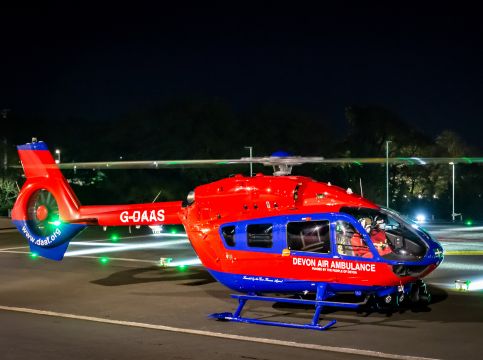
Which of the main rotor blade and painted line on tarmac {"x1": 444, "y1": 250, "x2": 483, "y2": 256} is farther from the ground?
the main rotor blade

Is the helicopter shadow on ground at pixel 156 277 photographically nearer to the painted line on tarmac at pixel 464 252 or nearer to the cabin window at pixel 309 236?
the cabin window at pixel 309 236

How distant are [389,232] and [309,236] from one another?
1.56 meters

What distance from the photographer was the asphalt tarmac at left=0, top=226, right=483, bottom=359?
32.8 ft

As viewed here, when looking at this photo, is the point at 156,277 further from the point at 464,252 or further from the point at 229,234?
the point at 464,252

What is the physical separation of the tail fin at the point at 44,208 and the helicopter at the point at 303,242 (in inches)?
153

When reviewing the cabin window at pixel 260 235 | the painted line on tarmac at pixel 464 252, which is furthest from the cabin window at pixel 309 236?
the painted line on tarmac at pixel 464 252

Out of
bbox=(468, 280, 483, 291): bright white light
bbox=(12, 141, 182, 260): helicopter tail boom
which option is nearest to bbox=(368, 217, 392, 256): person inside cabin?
bbox=(468, 280, 483, 291): bright white light

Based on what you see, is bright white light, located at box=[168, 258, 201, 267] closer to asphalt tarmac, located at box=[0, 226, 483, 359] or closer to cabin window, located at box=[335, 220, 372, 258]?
asphalt tarmac, located at box=[0, 226, 483, 359]

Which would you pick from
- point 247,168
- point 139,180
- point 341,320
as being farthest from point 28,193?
point 139,180

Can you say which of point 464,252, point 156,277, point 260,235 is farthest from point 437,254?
point 464,252

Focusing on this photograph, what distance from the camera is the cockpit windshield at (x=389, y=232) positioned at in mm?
12117

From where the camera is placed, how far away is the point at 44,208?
1669 centimetres

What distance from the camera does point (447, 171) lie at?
216ft

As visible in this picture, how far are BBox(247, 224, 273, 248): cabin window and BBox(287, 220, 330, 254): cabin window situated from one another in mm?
406
